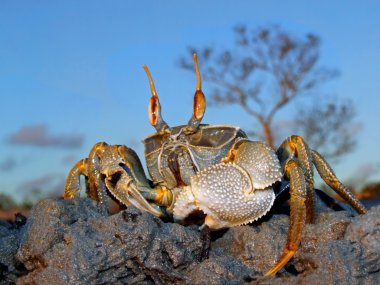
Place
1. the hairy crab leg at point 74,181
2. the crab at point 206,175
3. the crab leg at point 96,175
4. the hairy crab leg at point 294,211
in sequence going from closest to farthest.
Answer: the hairy crab leg at point 294,211 → the crab at point 206,175 → the crab leg at point 96,175 → the hairy crab leg at point 74,181

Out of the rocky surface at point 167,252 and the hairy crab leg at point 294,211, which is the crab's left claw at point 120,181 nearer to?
the rocky surface at point 167,252

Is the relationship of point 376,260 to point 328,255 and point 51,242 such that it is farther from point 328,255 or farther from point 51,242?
point 51,242

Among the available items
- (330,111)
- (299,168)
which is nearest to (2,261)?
(299,168)

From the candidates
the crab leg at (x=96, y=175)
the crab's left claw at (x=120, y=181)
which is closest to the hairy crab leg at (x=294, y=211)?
the crab's left claw at (x=120, y=181)

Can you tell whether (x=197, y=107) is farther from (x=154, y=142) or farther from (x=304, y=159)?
(x=304, y=159)

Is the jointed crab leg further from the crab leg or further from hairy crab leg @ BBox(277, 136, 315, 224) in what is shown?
the crab leg

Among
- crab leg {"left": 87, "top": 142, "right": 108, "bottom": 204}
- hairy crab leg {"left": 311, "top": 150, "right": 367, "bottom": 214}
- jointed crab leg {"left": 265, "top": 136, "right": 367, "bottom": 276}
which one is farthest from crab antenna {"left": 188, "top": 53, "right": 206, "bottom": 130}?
hairy crab leg {"left": 311, "top": 150, "right": 367, "bottom": 214}
